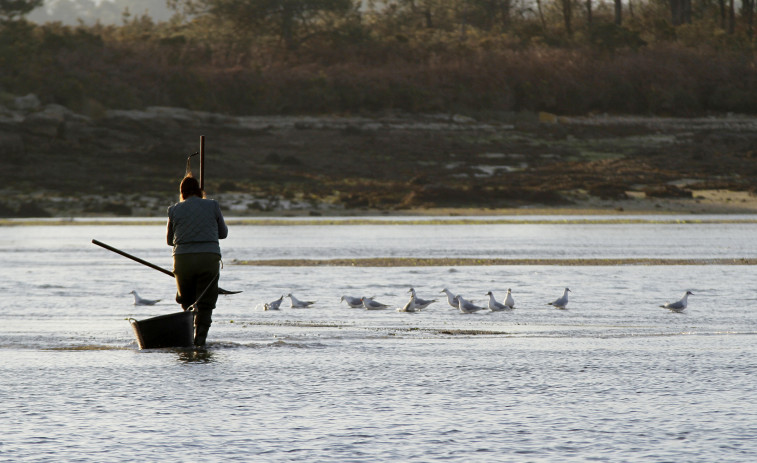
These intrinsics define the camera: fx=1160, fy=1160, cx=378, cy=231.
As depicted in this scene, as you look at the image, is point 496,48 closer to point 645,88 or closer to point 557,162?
point 645,88

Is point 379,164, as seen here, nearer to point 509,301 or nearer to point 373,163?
point 373,163

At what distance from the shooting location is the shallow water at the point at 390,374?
310 inches

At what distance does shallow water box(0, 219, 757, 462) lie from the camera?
7.88 meters

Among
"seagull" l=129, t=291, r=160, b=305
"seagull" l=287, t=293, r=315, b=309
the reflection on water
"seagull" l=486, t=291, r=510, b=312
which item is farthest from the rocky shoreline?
the reflection on water

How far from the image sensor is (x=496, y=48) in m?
71.9

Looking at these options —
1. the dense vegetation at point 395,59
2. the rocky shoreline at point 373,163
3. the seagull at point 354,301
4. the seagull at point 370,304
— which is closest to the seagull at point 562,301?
the seagull at point 370,304

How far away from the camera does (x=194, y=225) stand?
1211 cm

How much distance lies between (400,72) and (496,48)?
8886 mm

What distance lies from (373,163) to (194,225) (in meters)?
43.0

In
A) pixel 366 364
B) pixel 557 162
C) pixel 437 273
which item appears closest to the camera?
pixel 366 364

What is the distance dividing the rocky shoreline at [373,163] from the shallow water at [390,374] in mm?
27173

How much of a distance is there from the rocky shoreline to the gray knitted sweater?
34872mm

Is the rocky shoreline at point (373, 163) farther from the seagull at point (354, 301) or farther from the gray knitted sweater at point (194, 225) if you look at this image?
the gray knitted sweater at point (194, 225)

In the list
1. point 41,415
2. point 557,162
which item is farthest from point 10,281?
point 557,162
